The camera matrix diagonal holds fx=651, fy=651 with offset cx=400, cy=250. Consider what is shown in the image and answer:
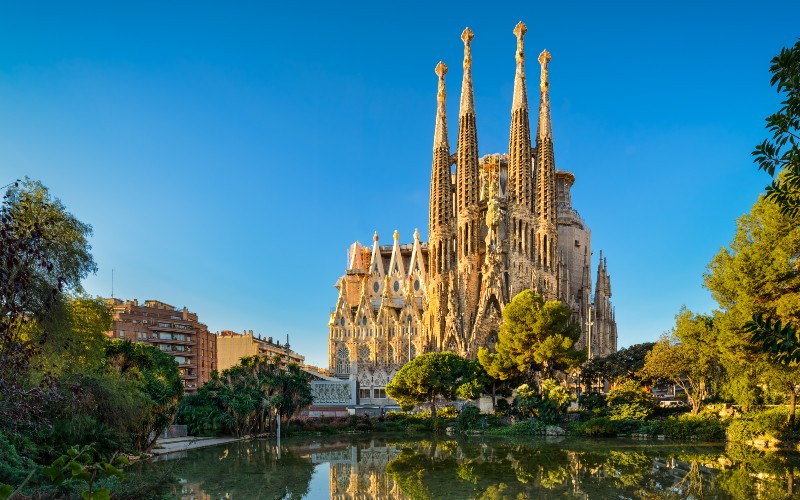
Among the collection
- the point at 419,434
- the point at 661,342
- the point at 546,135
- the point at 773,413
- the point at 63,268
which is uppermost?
the point at 546,135

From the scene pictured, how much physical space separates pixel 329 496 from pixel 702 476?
10.2m

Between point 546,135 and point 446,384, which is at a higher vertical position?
point 546,135

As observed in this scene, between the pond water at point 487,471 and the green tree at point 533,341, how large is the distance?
10.0 m

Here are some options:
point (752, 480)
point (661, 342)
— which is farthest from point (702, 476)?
point (661, 342)

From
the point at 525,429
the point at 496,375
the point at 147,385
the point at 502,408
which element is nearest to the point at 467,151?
the point at 496,375

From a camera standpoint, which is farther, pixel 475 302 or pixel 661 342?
pixel 475 302

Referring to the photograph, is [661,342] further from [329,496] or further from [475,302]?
[329,496]

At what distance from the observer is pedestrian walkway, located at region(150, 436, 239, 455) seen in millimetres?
25773

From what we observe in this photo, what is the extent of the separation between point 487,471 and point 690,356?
1637 centimetres

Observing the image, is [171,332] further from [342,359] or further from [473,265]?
[473,265]

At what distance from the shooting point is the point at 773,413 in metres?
25.3

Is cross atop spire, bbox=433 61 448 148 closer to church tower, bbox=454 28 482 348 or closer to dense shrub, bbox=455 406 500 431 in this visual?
church tower, bbox=454 28 482 348

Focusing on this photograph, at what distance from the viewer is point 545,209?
55.7m

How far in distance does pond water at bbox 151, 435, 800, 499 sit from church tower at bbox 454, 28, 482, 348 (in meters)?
25.0
